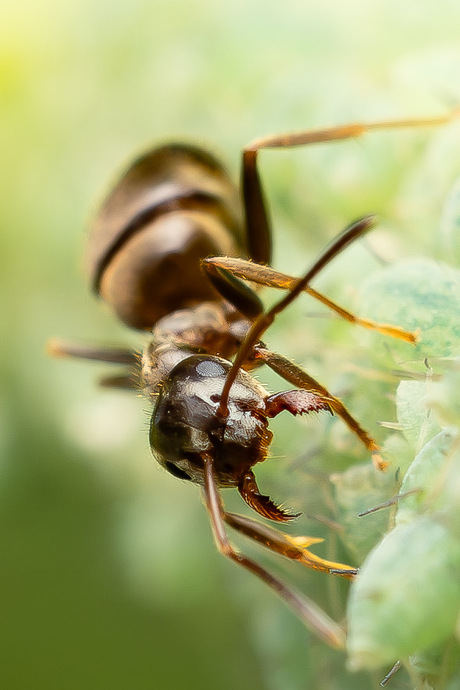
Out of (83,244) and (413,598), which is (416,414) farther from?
(83,244)

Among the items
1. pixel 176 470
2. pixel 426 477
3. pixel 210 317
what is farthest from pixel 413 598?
pixel 210 317

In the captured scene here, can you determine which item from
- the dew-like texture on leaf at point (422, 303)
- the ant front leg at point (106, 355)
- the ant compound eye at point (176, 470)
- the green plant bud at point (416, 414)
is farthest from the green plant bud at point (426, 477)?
the ant front leg at point (106, 355)

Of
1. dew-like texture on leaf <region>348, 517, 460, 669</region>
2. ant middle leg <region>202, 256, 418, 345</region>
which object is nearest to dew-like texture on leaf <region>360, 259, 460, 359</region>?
ant middle leg <region>202, 256, 418, 345</region>

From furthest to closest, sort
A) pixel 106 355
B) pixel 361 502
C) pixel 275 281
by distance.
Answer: pixel 106 355, pixel 275 281, pixel 361 502

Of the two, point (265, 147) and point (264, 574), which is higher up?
point (265, 147)

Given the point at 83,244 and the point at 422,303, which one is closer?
the point at 422,303

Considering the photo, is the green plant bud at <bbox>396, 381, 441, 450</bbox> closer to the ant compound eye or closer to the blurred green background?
the blurred green background

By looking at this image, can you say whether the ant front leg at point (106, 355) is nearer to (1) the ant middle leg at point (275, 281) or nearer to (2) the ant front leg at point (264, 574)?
(1) the ant middle leg at point (275, 281)
